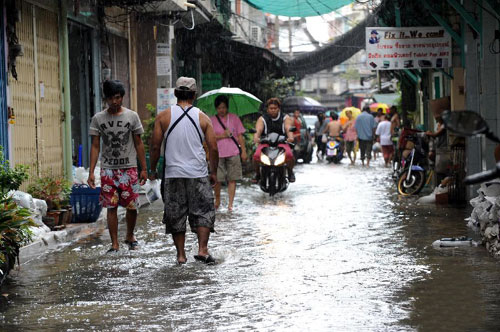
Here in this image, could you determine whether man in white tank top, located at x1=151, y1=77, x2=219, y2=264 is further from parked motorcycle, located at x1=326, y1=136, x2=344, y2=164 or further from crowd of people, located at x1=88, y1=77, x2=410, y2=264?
parked motorcycle, located at x1=326, y1=136, x2=344, y2=164

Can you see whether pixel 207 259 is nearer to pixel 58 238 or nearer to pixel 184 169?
pixel 184 169

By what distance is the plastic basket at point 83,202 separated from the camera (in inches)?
479

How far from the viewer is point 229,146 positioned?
14.8 meters

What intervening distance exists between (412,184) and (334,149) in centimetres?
1465

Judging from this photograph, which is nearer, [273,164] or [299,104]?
[273,164]

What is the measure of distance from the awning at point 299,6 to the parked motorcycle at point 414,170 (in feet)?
14.3

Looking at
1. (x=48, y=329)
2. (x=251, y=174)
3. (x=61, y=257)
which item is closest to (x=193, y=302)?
(x=48, y=329)

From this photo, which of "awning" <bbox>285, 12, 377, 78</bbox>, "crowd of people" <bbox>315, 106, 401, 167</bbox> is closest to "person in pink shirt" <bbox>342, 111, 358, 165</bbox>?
"crowd of people" <bbox>315, 106, 401, 167</bbox>

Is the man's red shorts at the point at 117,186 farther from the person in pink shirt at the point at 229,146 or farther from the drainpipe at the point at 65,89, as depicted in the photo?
the drainpipe at the point at 65,89

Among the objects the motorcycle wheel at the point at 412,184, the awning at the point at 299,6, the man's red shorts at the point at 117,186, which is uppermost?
the awning at the point at 299,6

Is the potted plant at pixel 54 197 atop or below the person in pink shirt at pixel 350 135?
below

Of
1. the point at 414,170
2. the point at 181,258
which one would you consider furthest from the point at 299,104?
the point at 181,258

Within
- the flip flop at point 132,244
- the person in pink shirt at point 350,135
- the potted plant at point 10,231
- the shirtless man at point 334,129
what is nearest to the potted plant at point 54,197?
the flip flop at point 132,244

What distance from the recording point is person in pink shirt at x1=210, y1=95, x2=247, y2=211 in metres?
14.5
